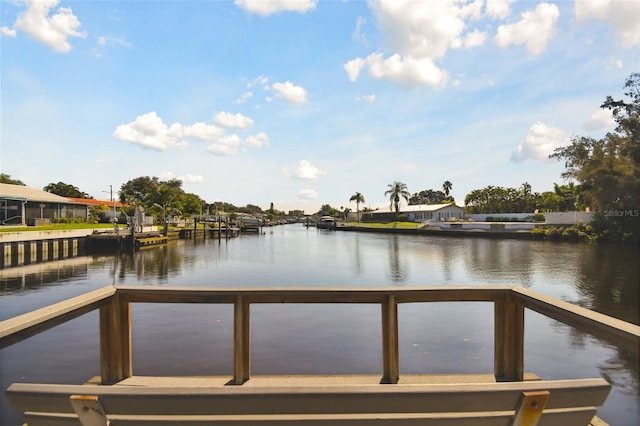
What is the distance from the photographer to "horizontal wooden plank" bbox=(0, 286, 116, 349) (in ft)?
7.38

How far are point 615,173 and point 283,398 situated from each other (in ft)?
164

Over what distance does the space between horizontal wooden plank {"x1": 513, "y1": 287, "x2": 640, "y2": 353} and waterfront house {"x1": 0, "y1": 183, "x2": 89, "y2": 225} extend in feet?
148

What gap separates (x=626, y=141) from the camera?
41094 millimetres

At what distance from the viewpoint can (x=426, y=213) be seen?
300 feet

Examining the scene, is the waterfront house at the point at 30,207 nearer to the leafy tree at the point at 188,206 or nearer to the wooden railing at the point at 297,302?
the leafy tree at the point at 188,206

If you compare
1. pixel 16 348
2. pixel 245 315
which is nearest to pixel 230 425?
pixel 245 315

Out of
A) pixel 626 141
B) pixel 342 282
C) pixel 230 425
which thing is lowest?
pixel 342 282

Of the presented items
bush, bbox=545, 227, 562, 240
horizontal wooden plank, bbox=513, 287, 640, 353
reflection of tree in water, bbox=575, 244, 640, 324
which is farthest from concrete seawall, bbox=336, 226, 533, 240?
horizontal wooden plank, bbox=513, 287, 640, 353

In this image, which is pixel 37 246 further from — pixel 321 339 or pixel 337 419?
pixel 337 419

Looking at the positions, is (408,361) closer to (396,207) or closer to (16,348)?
(16,348)

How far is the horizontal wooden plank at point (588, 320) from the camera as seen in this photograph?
6.90 feet

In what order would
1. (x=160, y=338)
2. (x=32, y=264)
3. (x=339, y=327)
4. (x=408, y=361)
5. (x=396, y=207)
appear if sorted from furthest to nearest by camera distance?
(x=396, y=207) < (x=32, y=264) < (x=339, y=327) < (x=160, y=338) < (x=408, y=361)

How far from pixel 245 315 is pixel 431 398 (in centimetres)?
225

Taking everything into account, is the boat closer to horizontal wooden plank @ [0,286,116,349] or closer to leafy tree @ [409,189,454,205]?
leafy tree @ [409,189,454,205]
